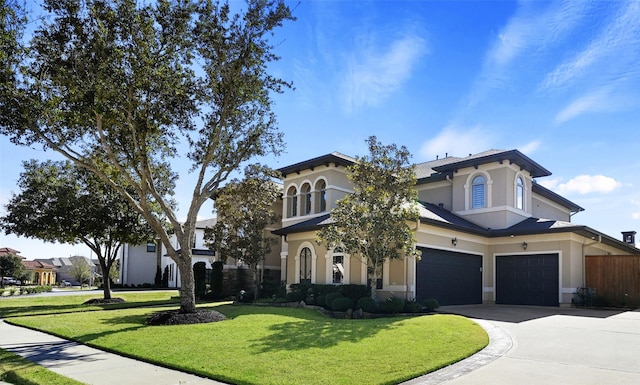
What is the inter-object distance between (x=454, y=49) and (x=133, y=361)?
1115cm

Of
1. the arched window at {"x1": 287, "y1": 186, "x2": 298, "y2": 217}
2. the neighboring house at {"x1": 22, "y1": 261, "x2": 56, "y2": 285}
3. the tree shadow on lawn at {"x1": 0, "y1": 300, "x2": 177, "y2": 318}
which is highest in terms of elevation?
the arched window at {"x1": 287, "y1": 186, "x2": 298, "y2": 217}

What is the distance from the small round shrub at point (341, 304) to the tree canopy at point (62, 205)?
12.0 metres

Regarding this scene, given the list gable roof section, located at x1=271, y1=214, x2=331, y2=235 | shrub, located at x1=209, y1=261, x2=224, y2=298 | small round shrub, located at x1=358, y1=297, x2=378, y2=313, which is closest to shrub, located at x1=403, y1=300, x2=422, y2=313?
small round shrub, located at x1=358, y1=297, x2=378, y2=313

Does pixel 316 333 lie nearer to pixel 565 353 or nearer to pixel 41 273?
pixel 565 353

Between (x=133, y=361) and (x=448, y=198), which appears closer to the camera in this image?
(x=133, y=361)

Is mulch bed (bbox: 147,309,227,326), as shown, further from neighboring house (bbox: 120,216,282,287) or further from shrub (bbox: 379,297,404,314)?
neighboring house (bbox: 120,216,282,287)

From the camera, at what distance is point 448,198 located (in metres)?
25.4

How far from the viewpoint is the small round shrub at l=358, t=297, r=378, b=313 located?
55.2 ft

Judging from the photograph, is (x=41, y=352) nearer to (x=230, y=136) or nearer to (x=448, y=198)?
(x=230, y=136)

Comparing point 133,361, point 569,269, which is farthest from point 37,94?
point 569,269

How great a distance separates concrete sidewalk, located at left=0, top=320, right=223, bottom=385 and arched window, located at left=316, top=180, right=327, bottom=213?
47.0 feet

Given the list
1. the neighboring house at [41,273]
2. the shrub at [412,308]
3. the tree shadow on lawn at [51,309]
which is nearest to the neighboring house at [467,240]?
the shrub at [412,308]

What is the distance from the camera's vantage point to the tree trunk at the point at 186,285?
14836 millimetres

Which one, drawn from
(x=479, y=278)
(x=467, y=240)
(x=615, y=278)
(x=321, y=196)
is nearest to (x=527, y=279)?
(x=479, y=278)
